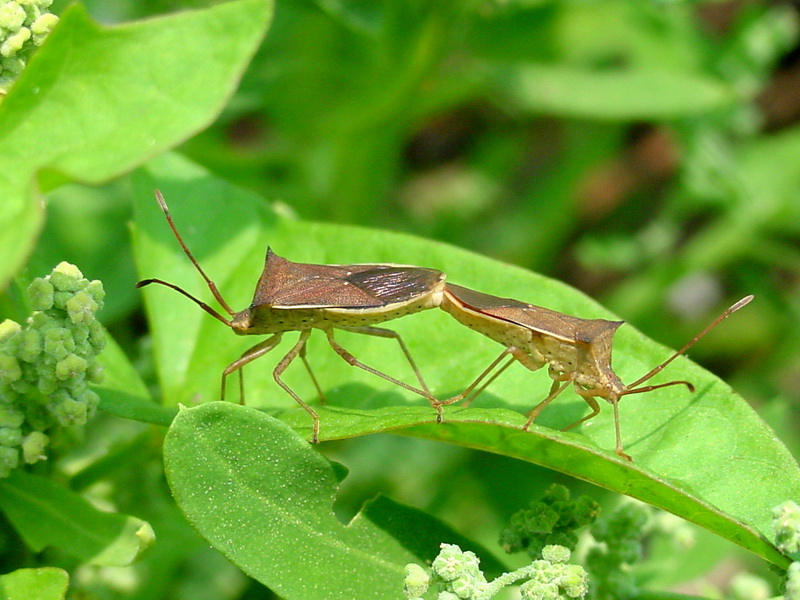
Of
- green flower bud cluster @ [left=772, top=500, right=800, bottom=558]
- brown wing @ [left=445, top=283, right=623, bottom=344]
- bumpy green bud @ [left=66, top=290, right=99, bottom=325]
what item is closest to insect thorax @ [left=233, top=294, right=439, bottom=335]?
brown wing @ [left=445, top=283, right=623, bottom=344]

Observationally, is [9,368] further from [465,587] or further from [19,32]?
[465,587]

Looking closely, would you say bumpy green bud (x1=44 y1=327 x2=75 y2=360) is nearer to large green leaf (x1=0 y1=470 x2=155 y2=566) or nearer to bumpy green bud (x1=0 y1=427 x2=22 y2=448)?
bumpy green bud (x1=0 y1=427 x2=22 y2=448)

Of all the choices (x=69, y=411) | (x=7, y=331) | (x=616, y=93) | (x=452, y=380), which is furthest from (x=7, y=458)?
(x=616, y=93)

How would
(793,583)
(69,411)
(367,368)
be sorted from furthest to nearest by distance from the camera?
→ (367,368) → (69,411) → (793,583)

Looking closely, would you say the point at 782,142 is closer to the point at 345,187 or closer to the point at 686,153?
the point at 686,153

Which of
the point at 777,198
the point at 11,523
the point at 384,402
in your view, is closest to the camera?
the point at 11,523

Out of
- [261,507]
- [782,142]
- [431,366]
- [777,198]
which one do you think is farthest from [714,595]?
[782,142]

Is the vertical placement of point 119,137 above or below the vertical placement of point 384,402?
above
